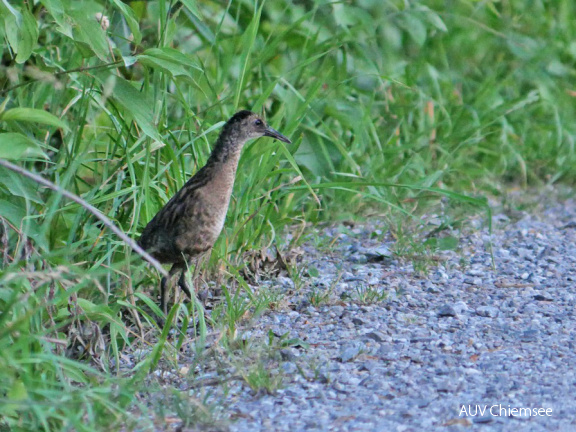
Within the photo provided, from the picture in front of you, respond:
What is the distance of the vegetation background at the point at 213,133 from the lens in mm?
3742

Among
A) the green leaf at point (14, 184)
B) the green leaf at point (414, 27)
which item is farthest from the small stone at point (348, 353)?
the green leaf at point (414, 27)

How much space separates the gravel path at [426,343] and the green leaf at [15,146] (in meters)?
1.21

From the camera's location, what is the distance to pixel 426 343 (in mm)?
4156

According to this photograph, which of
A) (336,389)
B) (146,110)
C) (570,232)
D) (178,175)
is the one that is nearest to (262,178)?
(178,175)

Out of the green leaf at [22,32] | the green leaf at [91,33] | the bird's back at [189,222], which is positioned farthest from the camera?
the bird's back at [189,222]

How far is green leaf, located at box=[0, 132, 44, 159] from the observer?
348 centimetres

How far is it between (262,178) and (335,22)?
187 centimetres

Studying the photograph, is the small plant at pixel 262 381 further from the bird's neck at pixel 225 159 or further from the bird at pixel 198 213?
the bird's neck at pixel 225 159

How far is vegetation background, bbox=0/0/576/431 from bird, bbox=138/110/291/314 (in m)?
0.13

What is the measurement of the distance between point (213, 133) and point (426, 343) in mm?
1981

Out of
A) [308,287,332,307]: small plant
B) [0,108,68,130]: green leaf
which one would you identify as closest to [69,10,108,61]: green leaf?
[0,108,68,130]: green leaf

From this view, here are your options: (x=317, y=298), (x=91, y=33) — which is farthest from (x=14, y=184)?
(x=317, y=298)

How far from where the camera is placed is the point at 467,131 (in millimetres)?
6906

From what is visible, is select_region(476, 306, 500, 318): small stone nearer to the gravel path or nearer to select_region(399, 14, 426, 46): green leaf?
the gravel path
